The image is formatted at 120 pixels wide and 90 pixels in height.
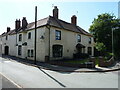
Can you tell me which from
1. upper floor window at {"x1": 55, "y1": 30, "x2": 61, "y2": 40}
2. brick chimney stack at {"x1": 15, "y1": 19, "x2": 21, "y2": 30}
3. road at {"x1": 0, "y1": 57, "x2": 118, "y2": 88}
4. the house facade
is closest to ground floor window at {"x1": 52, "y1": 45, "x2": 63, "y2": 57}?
the house facade

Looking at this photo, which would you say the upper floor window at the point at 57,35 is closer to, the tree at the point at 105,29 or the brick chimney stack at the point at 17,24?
the tree at the point at 105,29

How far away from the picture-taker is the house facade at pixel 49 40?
20141mm

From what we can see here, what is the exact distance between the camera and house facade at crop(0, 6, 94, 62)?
66.1ft

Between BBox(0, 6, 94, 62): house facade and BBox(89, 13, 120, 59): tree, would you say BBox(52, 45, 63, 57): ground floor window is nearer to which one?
BBox(0, 6, 94, 62): house facade

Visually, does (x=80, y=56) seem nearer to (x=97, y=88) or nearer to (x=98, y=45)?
(x=98, y=45)

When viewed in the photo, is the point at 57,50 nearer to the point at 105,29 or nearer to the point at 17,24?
the point at 105,29

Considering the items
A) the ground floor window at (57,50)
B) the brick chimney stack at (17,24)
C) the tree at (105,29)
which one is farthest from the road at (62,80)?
the brick chimney stack at (17,24)

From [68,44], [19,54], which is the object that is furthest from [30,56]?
[68,44]

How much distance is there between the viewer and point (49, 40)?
20.3m

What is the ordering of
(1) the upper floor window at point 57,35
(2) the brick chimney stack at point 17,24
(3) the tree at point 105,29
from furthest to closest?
(2) the brick chimney stack at point 17,24
(3) the tree at point 105,29
(1) the upper floor window at point 57,35

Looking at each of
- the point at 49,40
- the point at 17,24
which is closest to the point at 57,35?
the point at 49,40

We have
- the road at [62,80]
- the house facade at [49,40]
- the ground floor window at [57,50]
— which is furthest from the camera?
the ground floor window at [57,50]

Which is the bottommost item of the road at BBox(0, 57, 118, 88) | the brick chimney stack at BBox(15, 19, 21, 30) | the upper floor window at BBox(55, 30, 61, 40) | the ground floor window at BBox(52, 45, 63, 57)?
the road at BBox(0, 57, 118, 88)

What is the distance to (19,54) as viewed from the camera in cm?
2639
